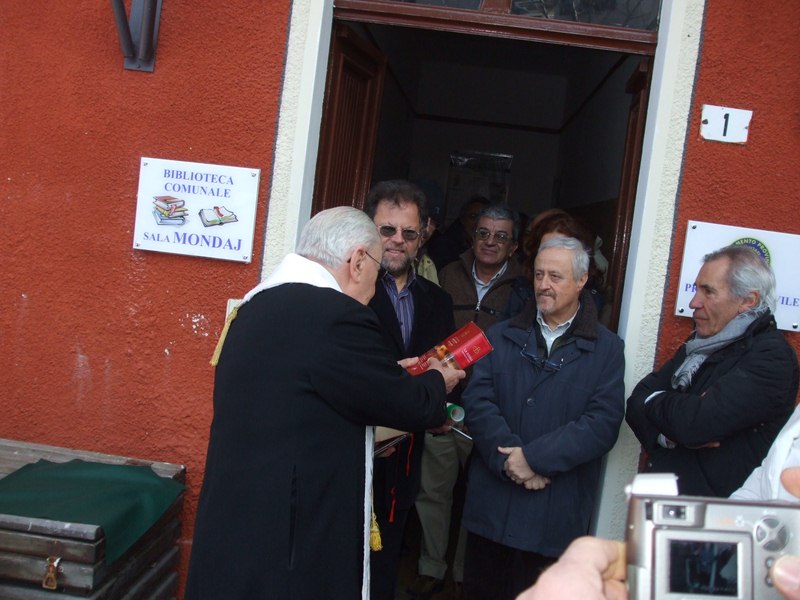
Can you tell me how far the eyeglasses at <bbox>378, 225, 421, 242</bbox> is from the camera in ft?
9.82

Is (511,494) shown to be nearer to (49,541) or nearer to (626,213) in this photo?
(626,213)

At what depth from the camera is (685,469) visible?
8.30 feet

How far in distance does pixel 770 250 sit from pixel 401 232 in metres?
1.50

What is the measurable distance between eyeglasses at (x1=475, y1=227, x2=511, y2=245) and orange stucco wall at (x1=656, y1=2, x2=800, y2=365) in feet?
3.39

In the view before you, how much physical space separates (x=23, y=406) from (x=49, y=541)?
0.98 m

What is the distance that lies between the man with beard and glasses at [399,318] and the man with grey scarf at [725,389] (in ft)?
2.94

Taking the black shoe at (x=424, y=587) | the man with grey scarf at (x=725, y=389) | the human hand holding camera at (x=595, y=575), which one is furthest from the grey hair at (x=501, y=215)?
the human hand holding camera at (x=595, y=575)

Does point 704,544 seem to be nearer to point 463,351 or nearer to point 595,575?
point 595,575

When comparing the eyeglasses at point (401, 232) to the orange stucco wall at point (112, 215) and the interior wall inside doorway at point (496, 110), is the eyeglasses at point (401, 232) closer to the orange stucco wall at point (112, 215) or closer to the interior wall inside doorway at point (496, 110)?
the orange stucco wall at point (112, 215)

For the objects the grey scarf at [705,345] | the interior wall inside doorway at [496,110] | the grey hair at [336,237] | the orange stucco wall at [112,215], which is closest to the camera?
the grey hair at [336,237]

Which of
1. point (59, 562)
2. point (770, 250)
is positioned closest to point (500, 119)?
point (770, 250)

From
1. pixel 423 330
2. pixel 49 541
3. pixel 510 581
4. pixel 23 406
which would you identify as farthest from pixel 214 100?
pixel 510 581

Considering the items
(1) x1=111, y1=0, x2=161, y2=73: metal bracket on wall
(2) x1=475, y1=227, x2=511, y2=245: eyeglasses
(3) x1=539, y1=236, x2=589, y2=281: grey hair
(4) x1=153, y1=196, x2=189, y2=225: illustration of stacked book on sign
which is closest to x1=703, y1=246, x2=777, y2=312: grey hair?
(3) x1=539, y1=236, x2=589, y2=281: grey hair

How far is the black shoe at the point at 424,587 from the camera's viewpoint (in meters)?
3.84
